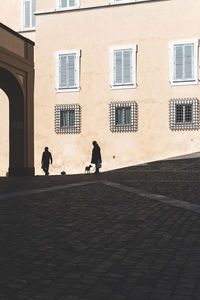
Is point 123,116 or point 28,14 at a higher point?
point 28,14

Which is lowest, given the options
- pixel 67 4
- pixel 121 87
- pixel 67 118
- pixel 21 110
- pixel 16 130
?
pixel 16 130

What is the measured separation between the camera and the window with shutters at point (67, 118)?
27.1 m

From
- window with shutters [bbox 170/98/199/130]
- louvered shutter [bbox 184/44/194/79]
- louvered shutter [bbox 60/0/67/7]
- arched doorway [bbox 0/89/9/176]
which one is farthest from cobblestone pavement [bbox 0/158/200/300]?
louvered shutter [bbox 60/0/67/7]

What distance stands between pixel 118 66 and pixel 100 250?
22.5 meters

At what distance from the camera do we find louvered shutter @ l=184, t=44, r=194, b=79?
995 inches

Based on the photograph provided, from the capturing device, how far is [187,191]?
11.6 meters

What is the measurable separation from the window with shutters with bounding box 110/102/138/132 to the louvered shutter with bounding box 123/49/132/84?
1351 millimetres

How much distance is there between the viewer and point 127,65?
26.5 m

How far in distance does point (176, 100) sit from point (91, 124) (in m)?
4.91

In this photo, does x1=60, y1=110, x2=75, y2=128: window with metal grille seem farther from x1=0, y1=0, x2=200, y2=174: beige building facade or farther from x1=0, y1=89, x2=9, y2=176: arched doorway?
x1=0, y1=89, x2=9, y2=176: arched doorway

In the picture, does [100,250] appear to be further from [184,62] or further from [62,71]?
[62,71]

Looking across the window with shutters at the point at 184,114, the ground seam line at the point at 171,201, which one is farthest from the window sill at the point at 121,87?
the ground seam line at the point at 171,201

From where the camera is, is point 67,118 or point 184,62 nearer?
point 184,62

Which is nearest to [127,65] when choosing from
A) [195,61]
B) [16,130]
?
[195,61]
